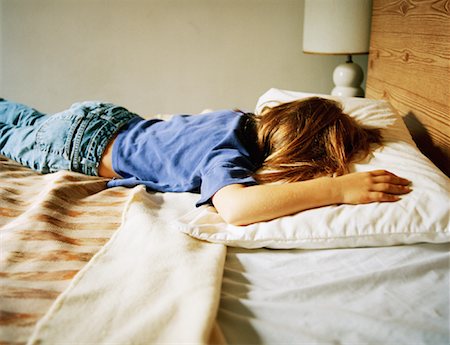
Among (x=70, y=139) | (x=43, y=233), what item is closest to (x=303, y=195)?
(x=43, y=233)

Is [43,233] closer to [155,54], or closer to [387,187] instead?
[387,187]

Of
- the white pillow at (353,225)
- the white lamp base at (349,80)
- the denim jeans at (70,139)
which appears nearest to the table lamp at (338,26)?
the white lamp base at (349,80)

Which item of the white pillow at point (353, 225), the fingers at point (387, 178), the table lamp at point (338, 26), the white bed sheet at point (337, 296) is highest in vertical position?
the table lamp at point (338, 26)

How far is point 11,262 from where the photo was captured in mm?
732

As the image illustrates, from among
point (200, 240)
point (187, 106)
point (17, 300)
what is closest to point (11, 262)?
point (17, 300)

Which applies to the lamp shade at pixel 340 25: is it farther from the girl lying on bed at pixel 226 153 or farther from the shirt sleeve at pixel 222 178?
the shirt sleeve at pixel 222 178

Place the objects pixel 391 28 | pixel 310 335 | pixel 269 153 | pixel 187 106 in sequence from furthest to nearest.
Answer: pixel 187 106, pixel 391 28, pixel 269 153, pixel 310 335

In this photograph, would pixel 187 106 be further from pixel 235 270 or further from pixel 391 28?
pixel 235 270

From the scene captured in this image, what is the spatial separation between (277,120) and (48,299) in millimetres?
643

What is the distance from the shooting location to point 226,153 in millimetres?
1014

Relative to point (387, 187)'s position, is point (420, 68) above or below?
above

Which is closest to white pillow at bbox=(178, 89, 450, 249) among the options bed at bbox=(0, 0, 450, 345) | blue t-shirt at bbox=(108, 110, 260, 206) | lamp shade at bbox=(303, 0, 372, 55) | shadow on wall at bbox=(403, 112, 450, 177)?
bed at bbox=(0, 0, 450, 345)

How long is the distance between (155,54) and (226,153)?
1.48 meters

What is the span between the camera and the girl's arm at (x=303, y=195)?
0.83 meters
